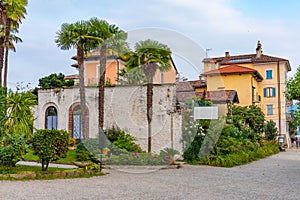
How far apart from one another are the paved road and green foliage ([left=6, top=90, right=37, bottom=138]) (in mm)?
3042

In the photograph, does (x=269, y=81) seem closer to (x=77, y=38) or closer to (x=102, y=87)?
(x=102, y=87)

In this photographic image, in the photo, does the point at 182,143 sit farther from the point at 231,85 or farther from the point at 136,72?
the point at 231,85

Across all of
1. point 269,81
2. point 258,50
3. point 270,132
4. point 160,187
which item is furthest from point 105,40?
Result: point 258,50

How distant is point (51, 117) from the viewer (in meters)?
24.2

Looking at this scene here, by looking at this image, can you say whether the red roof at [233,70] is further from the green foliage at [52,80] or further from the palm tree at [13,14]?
the palm tree at [13,14]

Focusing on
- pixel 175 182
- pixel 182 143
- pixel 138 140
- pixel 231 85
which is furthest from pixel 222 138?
pixel 231 85

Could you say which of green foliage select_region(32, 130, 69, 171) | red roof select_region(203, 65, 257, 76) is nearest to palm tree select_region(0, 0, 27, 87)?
green foliage select_region(32, 130, 69, 171)

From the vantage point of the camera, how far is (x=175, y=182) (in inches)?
453

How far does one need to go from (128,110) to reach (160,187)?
12.0m

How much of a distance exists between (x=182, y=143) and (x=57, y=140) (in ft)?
29.3

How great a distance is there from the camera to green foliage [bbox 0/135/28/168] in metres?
11.8

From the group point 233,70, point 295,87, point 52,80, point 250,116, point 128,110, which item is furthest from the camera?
point 233,70

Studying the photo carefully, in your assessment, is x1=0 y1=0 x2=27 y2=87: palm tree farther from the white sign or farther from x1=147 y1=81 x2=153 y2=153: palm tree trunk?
the white sign

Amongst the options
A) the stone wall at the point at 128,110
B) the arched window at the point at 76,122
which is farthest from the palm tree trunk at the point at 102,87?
the arched window at the point at 76,122
